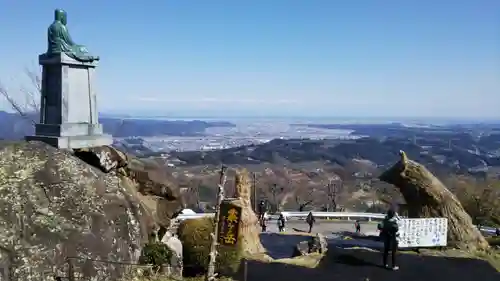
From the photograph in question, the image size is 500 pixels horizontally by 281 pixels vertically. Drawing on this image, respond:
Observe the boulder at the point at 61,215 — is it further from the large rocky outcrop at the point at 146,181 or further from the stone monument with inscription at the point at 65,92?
the stone monument with inscription at the point at 65,92

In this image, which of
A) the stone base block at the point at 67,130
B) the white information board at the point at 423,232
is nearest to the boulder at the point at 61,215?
the stone base block at the point at 67,130

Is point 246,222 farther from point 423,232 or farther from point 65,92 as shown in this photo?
point 65,92

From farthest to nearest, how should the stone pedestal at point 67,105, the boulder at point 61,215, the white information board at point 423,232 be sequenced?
the white information board at point 423,232
the stone pedestal at point 67,105
the boulder at point 61,215

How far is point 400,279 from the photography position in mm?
14156

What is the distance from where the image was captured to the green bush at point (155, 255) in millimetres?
12281

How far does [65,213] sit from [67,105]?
167 inches

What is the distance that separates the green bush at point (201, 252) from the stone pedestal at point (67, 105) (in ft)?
11.6

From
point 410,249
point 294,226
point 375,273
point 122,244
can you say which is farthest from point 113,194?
point 294,226

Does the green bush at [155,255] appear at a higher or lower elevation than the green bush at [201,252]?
higher

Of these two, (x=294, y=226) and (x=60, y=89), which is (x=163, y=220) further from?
(x=294, y=226)

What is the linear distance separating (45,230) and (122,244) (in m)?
1.88

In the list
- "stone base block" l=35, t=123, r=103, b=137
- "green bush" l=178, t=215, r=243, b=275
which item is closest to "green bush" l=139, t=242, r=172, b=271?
"green bush" l=178, t=215, r=243, b=275

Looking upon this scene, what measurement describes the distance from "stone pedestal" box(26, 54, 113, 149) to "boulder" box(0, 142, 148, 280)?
1.50 m

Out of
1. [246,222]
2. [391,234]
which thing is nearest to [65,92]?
[246,222]
